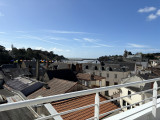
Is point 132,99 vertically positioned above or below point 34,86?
below

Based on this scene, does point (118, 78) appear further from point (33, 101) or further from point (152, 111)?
point (33, 101)

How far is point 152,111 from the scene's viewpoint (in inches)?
88.7

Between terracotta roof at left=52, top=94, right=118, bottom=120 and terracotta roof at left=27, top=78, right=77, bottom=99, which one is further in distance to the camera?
terracotta roof at left=27, top=78, right=77, bottom=99

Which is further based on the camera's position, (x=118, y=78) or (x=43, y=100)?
(x=118, y=78)

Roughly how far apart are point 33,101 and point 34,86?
14.2 meters

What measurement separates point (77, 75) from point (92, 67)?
9.67m

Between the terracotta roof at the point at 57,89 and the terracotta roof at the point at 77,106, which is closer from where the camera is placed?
the terracotta roof at the point at 77,106

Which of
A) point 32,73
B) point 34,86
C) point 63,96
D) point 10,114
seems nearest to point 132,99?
point 34,86

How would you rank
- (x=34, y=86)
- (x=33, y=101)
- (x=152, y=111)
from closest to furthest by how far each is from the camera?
(x=33, y=101) < (x=152, y=111) < (x=34, y=86)

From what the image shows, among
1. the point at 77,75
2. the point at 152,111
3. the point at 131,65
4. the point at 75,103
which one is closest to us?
the point at 152,111

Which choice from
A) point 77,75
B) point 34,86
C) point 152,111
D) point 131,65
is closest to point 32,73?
point 77,75

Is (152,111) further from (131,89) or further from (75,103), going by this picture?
(131,89)

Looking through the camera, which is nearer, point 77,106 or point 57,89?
point 77,106

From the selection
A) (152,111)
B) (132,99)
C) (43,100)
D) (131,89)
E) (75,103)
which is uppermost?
(43,100)
